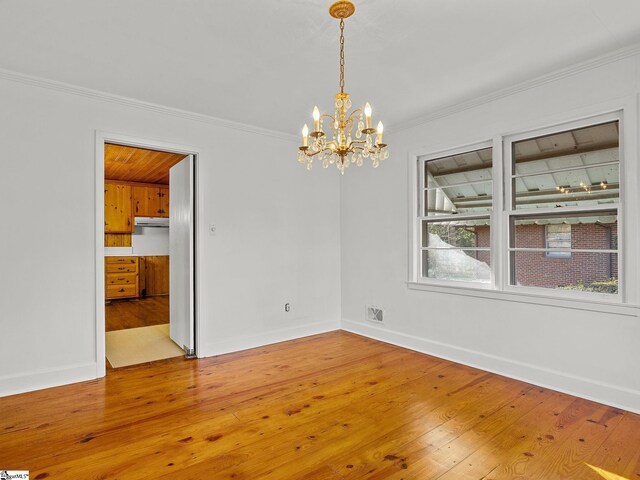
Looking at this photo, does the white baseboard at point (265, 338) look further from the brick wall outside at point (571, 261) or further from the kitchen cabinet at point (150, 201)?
the kitchen cabinet at point (150, 201)

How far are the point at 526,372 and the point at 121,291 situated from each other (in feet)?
24.3

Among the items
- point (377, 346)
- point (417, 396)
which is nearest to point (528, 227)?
point (417, 396)

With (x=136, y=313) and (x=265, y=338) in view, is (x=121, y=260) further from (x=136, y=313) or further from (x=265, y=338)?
(x=265, y=338)

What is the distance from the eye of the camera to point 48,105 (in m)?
3.08

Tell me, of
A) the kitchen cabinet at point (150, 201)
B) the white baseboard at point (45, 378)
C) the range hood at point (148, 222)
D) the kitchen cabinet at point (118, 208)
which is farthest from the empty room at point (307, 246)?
the kitchen cabinet at point (150, 201)

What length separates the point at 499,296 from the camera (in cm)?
335

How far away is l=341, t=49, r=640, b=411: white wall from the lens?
264 centimetres

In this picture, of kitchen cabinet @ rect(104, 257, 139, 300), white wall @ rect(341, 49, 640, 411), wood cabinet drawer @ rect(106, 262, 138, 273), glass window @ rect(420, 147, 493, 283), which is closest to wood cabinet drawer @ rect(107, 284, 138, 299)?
kitchen cabinet @ rect(104, 257, 139, 300)

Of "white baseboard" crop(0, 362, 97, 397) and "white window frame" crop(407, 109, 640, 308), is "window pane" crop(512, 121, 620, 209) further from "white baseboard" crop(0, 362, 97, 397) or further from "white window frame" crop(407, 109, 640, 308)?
"white baseboard" crop(0, 362, 97, 397)

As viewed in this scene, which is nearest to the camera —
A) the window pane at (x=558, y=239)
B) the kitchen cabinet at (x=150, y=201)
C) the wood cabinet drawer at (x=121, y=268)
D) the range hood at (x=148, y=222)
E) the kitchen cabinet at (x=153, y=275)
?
the window pane at (x=558, y=239)

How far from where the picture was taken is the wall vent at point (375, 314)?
4469 millimetres

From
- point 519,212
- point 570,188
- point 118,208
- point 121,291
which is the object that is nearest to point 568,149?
point 570,188

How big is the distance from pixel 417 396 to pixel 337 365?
953 millimetres

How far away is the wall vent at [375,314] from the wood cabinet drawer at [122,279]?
547 cm
